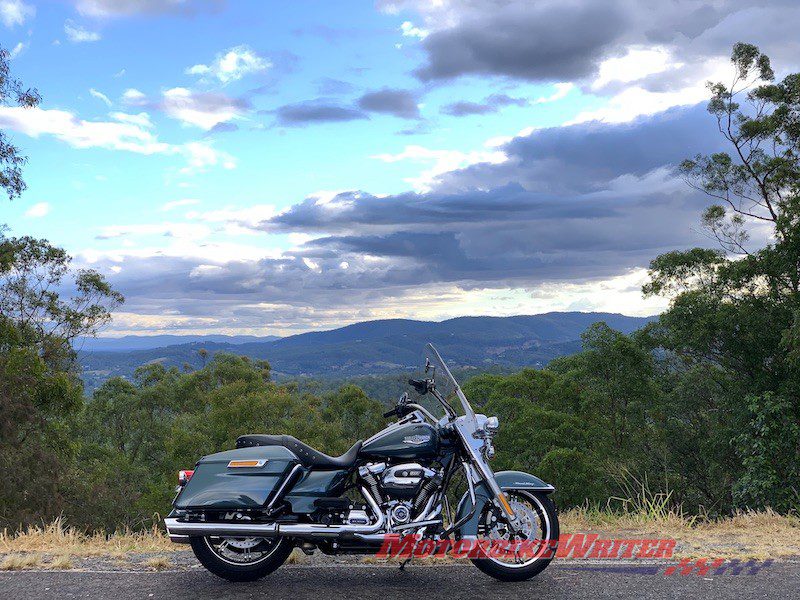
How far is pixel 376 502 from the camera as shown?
5.45m

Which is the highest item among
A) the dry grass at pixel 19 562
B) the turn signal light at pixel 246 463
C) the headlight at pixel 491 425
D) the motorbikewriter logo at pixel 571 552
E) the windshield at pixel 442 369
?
the windshield at pixel 442 369

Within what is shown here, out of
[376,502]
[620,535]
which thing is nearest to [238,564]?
[376,502]

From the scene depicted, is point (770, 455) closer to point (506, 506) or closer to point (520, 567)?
point (520, 567)

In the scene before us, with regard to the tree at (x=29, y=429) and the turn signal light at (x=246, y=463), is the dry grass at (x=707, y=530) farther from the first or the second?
the tree at (x=29, y=429)

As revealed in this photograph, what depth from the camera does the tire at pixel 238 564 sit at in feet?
18.2

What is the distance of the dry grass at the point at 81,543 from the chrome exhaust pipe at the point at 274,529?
121 cm

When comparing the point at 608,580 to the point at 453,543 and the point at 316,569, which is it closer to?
the point at 453,543

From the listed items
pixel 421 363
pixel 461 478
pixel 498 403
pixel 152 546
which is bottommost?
pixel 498 403

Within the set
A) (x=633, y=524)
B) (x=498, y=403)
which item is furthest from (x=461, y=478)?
(x=498, y=403)

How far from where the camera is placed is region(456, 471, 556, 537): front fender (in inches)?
216

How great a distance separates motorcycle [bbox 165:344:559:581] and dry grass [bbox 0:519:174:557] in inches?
52.2

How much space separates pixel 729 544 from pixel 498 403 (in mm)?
31317

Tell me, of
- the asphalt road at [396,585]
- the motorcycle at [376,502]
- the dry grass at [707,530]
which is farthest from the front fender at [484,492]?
the dry grass at [707,530]

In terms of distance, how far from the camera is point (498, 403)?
123 feet
